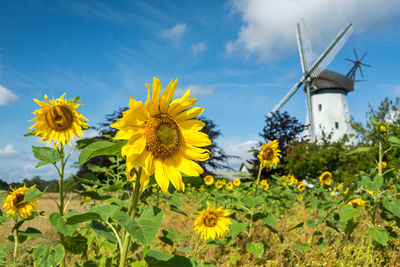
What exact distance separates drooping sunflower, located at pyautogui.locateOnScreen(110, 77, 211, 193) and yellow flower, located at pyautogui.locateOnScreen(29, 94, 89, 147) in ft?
3.67

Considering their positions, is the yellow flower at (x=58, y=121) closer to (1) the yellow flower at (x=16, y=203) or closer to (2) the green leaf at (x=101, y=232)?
(1) the yellow flower at (x=16, y=203)

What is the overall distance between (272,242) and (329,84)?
3101cm

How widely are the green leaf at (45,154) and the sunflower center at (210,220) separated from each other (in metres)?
1.81

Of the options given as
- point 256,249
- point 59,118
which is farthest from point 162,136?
point 256,249

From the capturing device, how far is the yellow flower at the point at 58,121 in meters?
2.36

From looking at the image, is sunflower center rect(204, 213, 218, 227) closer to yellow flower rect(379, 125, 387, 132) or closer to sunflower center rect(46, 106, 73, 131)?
sunflower center rect(46, 106, 73, 131)

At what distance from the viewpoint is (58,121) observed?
2.38m

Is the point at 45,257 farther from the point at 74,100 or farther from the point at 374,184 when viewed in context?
the point at 374,184

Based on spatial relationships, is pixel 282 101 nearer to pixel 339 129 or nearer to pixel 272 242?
pixel 339 129

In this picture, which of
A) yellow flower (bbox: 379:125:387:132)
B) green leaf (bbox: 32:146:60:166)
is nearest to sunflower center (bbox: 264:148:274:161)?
yellow flower (bbox: 379:125:387:132)

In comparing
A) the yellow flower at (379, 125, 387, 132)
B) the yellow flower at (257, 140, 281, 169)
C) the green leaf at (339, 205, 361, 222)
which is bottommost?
the green leaf at (339, 205, 361, 222)

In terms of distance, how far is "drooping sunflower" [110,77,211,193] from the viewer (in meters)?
1.35

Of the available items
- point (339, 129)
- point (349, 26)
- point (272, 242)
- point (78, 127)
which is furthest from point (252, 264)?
point (349, 26)

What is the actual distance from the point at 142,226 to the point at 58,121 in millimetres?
1571
